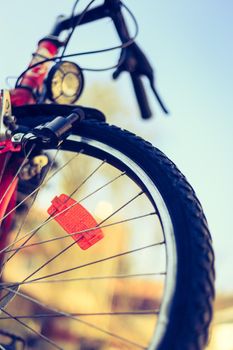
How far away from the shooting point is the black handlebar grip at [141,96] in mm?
1683

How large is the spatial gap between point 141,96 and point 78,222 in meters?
0.81

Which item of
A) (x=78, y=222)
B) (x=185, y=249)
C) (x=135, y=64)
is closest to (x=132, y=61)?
(x=135, y=64)

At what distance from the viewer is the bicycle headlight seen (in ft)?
5.03

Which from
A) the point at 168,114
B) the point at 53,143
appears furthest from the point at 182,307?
the point at 168,114

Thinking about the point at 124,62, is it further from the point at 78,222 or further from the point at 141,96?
the point at 78,222

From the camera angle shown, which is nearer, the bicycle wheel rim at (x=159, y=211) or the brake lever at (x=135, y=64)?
the bicycle wheel rim at (x=159, y=211)

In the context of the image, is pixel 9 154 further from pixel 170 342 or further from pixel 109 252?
pixel 109 252

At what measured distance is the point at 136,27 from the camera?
158 centimetres

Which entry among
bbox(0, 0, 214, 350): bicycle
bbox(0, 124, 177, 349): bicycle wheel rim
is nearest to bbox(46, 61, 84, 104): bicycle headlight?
bbox(0, 0, 214, 350): bicycle

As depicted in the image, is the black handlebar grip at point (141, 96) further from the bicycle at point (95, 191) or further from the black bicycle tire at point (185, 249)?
the black bicycle tire at point (185, 249)

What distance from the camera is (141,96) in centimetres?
169

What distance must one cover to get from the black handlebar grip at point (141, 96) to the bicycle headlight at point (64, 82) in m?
0.22

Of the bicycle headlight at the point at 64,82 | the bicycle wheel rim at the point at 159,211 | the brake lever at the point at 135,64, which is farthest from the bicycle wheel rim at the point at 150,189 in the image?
the brake lever at the point at 135,64

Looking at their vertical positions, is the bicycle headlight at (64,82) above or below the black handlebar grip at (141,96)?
above
